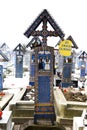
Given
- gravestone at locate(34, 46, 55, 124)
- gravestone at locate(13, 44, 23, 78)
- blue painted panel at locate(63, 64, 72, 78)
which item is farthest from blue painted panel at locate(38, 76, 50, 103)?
gravestone at locate(13, 44, 23, 78)

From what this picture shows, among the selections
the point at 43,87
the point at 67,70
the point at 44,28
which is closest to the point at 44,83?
the point at 43,87

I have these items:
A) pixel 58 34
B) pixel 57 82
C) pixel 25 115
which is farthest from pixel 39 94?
pixel 57 82

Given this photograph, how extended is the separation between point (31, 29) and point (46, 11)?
0.91 m

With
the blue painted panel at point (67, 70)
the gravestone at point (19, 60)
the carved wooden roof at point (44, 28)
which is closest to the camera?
the carved wooden roof at point (44, 28)

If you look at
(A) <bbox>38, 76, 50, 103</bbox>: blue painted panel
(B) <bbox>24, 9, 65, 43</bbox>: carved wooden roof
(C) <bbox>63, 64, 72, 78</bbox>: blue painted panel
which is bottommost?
(A) <bbox>38, 76, 50, 103</bbox>: blue painted panel

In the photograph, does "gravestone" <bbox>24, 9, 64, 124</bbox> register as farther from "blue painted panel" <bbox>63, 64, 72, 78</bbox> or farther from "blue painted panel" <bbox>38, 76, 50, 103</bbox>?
"blue painted panel" <bbox>63, 64, 72, 78</bbox>

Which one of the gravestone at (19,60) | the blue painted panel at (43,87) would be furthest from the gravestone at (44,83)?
the gravestone at (19,60)

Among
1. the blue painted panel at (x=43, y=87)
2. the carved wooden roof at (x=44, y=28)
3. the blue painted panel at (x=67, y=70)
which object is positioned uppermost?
the carved wooden roof at (x=44, y=28)

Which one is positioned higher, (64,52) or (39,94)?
(64,52)

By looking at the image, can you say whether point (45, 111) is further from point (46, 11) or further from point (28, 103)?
point (46, 11)

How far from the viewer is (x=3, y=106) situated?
40.6 feet

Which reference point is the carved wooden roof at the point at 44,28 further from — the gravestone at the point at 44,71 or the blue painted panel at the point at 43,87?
the blue painted panel at the point at 43,87

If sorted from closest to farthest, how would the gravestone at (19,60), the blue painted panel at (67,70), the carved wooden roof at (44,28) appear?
the carved wooden roof at (44,28), the blue painted panel at (67,70), the gravestone at (19,60)

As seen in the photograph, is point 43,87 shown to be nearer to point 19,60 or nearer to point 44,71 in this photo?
point 44,71
